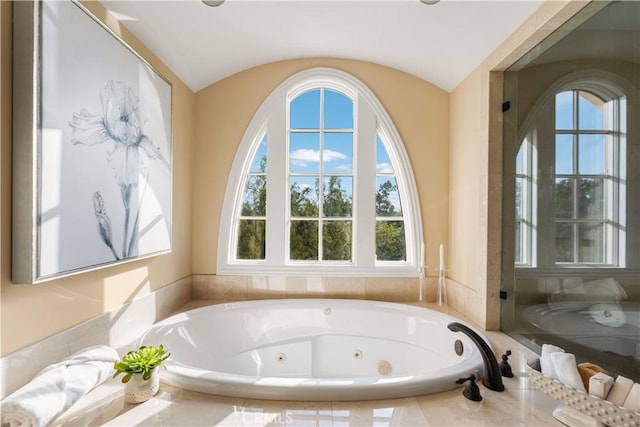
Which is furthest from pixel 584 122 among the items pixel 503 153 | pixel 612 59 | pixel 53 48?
pixel 53 48

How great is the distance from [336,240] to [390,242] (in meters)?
0.41

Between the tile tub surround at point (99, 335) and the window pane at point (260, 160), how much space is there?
944 mm

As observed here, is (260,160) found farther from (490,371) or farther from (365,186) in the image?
(490,371)

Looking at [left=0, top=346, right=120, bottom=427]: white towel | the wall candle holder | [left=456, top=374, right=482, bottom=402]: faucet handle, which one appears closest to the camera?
[left=0, top=346, right=120, bottom=427]: white towel

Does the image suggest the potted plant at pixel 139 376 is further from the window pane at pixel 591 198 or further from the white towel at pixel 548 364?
the window pane at pixel 591 198

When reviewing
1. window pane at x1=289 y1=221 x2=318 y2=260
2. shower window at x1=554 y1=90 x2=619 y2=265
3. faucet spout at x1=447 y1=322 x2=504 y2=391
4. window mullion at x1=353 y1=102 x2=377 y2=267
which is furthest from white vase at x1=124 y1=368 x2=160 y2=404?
shower window at x1=554 y1=90 x2=619 y2=265

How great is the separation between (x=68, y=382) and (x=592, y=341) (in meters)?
1.93

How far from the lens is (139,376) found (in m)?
1.16

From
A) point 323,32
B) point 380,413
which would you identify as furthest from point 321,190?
point 380,413

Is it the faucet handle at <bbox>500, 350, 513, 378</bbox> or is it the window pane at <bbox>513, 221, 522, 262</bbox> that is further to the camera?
the window pane at <bbox>513, 221, 522, 262</bbox>

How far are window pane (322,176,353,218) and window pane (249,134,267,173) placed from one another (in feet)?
1.67

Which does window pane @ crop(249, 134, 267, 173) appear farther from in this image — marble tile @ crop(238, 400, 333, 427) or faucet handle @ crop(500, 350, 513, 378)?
faucet handle @ crop(500, 350, 513, 378)

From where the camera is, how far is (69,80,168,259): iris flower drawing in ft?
4.54

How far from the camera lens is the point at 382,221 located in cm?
266
